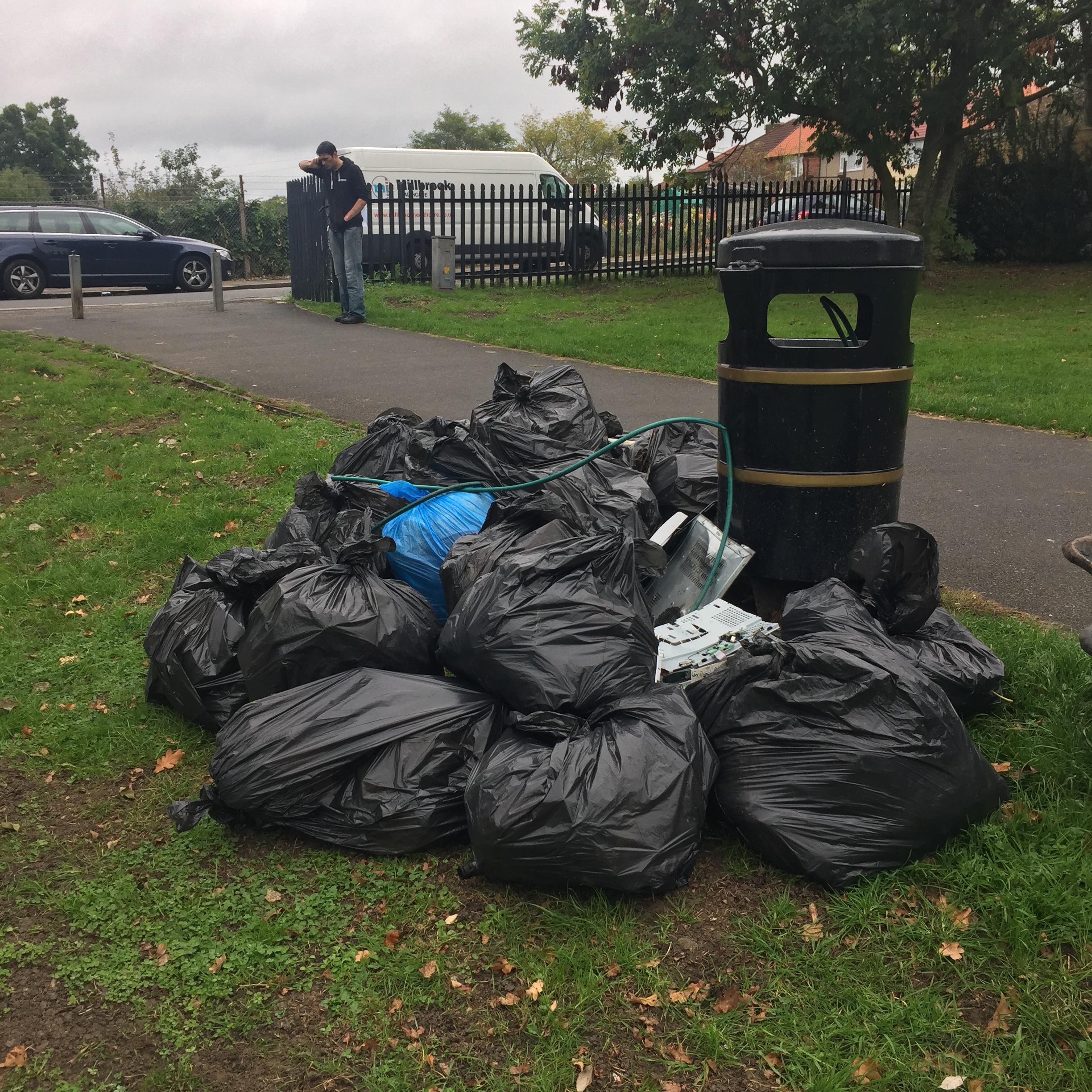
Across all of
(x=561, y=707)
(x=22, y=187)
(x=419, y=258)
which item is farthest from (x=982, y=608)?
(x=22, y=187)

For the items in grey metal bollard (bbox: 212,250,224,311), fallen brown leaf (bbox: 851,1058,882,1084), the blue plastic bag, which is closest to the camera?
fallen brown leaf (bbox: 851,1058,882,1084)

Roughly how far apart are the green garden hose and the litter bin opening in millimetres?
441

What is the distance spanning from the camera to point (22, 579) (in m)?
4.67

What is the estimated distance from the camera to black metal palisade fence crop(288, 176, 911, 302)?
14367 mm

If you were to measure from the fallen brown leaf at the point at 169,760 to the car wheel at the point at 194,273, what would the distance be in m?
16.1

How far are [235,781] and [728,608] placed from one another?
1.64 m

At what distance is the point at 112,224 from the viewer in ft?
56.6

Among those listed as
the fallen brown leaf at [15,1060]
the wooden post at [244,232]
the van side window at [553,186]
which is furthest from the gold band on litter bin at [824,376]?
the wooden post at [244,232]

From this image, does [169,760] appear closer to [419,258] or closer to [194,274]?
[419,258]

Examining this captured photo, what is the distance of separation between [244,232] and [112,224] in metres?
9.12

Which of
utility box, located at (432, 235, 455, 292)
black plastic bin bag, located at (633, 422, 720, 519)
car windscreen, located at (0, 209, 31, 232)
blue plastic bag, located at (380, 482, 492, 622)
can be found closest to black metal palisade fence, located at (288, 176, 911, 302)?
utility box, located at (432, 235, 455, 292)

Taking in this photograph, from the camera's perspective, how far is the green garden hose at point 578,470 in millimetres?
3520

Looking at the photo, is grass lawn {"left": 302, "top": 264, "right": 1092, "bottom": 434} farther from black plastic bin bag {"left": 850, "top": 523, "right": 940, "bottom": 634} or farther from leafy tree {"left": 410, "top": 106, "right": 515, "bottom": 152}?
leafy tree {"left": 410, "top": 106, "right": 515, "bottom": 152}

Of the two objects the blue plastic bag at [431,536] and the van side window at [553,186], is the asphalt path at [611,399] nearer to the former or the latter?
the blue plastic bag at [431,536]
